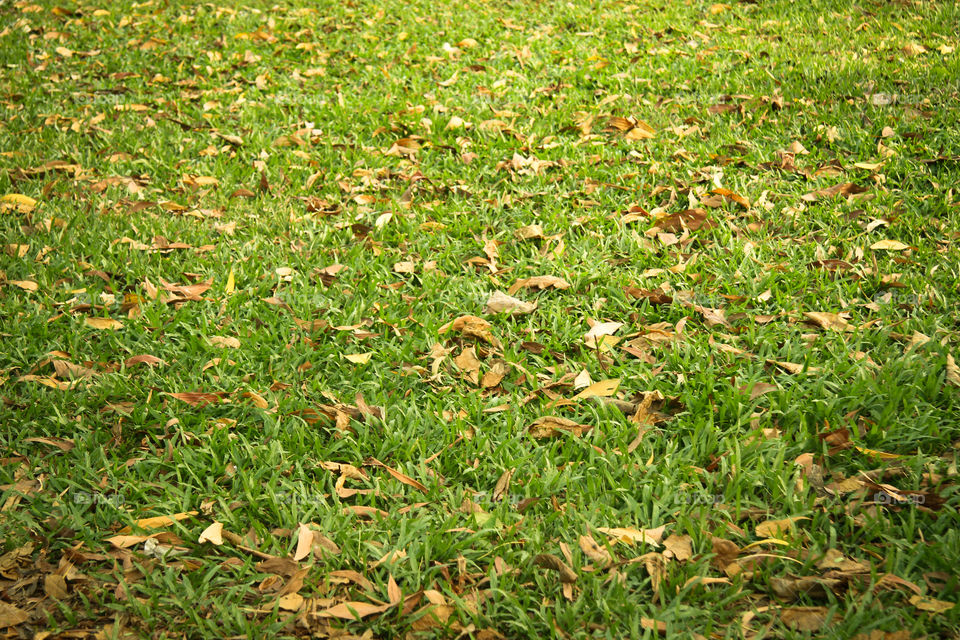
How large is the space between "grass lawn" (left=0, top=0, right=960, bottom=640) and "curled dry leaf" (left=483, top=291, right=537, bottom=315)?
3 cm

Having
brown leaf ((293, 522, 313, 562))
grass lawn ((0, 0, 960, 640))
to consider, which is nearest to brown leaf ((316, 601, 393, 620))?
grass lawn ((0, 0, 960, 640))

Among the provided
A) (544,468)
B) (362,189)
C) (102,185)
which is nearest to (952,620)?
(544,468)

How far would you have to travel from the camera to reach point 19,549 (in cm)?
214

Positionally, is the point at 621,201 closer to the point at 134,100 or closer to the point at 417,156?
the point at 417,156

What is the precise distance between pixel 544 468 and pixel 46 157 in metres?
3.80

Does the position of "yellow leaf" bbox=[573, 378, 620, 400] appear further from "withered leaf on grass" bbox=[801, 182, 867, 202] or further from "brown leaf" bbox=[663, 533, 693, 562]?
"withered leaf on grass" bbox=[801, 182, 867, 202]

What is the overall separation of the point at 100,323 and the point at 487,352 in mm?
1704

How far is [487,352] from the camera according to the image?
2.88 metres

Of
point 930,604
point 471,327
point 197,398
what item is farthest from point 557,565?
point 197,398

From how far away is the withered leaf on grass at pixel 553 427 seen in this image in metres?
2.48

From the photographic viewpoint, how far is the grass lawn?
2.01 meters

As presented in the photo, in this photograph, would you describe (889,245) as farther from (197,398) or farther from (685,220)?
(197,398)

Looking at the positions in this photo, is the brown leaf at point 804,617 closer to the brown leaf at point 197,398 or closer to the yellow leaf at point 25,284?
the brown leaf at point 197,398

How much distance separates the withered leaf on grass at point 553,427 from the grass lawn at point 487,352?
19 mm
